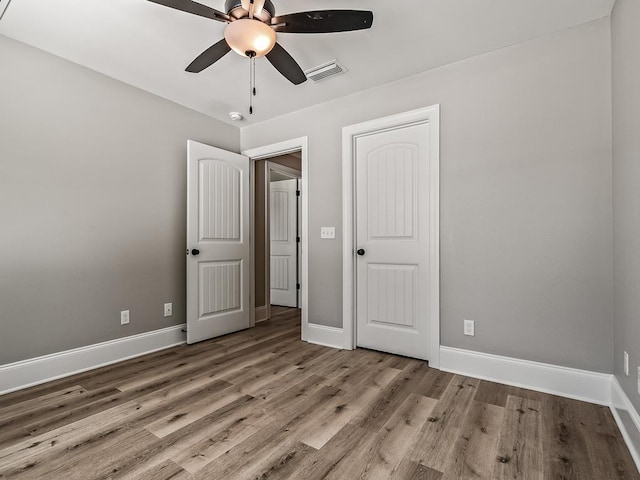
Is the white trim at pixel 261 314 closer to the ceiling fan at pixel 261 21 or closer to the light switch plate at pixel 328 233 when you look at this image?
the light switch plate at pixel 328 233

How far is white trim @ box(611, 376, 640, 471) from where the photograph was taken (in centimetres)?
154

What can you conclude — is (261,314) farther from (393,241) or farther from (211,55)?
(211,55)

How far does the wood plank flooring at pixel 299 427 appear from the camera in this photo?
1484 mm

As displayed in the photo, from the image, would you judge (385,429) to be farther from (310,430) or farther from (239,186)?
(239,186)

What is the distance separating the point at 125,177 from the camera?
2.97 metres

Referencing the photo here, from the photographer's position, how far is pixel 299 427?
182 centimetres

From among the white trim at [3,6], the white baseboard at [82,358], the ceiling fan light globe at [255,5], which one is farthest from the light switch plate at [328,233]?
the white trim at [3,6]

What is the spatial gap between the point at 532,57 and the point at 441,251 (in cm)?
152

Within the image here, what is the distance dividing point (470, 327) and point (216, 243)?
2597 mm

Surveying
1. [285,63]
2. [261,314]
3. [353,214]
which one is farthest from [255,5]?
[261,314]

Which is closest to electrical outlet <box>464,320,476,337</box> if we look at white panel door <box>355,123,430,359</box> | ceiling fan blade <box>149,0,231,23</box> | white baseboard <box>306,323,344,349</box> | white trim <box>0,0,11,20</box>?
white panel door <box>355,123,430,359</box>

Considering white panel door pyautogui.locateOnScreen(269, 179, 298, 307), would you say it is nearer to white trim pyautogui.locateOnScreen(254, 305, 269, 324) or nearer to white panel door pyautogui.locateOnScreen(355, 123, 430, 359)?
white trim pyautogui.locateOnScreen(254, 305, 269, 324)

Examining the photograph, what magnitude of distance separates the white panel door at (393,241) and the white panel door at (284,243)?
244 centimetres

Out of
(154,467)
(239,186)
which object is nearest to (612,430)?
(154,467)
